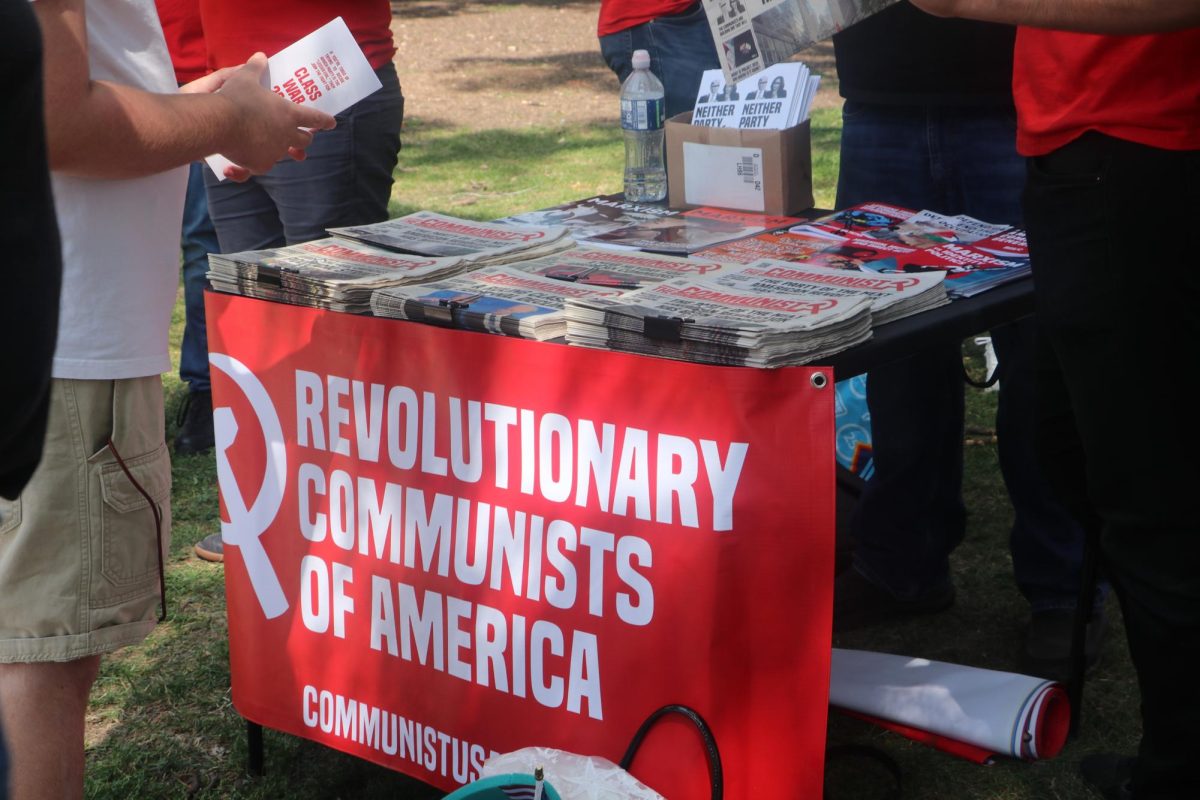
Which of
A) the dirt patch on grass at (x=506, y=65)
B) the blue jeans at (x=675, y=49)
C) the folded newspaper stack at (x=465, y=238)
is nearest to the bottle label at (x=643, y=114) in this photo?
the folded newspaper stack at (x=465, y=238)

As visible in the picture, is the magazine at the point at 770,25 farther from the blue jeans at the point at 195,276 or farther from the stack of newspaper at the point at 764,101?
the blue jeans at the point at 195,276

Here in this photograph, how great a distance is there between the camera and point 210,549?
319 centimetres

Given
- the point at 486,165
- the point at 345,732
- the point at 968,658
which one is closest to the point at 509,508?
the point at 345,732

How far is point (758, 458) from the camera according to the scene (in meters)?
1.60

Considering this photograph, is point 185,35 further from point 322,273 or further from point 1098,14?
point 1098,14

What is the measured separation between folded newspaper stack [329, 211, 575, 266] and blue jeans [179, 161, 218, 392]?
1680 millimetres

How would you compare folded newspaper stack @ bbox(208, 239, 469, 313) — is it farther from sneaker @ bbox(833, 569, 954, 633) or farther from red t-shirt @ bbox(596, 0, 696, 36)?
red t-shirt @ bbox(596, 0, 696, 36)

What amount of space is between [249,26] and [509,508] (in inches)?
54.2

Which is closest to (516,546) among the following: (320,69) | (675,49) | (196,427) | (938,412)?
(320,69)

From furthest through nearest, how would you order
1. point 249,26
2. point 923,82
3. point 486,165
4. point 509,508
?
point 486,165 → point 249,26 → point 923,82 → point 509,508

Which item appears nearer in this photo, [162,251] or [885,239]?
[162,251]

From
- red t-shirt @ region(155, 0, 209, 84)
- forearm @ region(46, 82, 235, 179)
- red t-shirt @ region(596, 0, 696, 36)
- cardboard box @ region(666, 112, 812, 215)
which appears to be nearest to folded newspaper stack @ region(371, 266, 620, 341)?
forearm @ region(46, 82, 235, 179)

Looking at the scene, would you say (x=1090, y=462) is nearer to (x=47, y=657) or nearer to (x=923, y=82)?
(x=923, y=82)

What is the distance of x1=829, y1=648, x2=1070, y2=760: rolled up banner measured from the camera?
1.91 m
